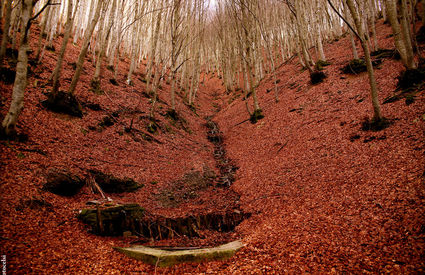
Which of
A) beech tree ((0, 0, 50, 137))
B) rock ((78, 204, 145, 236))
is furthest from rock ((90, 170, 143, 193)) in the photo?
beech tree ((0, 0, 50, 137))

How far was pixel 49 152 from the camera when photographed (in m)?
5.26

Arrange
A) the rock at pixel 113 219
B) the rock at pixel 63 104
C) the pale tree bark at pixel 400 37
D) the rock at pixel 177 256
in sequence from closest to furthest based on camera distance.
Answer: the rock at pixel 177 256
the rock at pixel 113 219
the pale tree bark at pixel 400 37
the rock at pixel 63 104

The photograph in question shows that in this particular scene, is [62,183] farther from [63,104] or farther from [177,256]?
[63,104]

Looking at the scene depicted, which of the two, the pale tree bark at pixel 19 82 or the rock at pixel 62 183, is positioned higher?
the pale tree bark at pixel 19 82

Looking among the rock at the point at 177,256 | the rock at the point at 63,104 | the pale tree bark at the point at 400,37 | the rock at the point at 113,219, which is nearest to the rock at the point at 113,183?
the rock at the point at 113,219

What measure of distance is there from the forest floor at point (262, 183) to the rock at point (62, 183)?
17 centimetres

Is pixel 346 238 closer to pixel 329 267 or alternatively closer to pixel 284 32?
pixel 329 267

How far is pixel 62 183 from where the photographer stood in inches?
183

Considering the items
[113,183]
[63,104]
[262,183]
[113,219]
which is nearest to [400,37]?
[262,183]

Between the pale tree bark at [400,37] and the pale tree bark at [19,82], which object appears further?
the pale tree bark at [400,37]

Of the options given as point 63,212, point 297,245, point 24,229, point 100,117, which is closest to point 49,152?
point 63,212

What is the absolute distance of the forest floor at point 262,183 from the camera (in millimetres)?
2830

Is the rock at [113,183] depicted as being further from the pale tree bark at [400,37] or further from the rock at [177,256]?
the pale tree bark at [400,37]

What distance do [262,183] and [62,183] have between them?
6074mm
